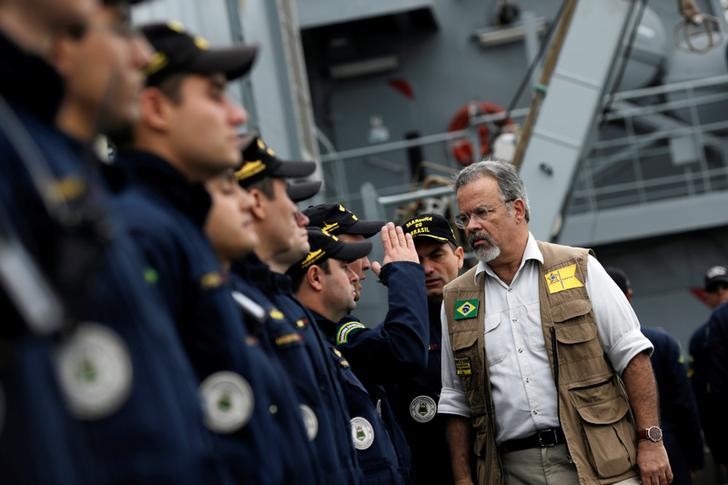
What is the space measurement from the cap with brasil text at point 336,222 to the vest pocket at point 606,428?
1.27 metres

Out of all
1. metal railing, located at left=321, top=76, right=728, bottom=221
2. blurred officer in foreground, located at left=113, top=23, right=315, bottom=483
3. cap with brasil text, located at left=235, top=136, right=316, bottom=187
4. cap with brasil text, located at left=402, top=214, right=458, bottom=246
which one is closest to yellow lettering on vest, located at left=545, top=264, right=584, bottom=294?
cap with brasil text, located at left=402, top=214, right=458, bottom=246

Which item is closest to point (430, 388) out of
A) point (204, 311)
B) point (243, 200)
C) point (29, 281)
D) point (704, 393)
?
point (243, 200)

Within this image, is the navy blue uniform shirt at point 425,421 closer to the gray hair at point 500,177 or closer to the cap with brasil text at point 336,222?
the cap with brasil text at point 336,222

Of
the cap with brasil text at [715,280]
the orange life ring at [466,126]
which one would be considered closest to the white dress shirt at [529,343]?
the cap with brasil text at [715,280]

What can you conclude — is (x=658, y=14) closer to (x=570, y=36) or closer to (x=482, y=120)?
(x=482, y=120)

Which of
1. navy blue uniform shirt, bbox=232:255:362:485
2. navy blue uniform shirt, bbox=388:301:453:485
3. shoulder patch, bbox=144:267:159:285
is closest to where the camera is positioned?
shoulder patch, bbox=144:267:159:285

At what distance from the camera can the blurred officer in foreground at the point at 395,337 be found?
508cm

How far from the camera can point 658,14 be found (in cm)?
1777

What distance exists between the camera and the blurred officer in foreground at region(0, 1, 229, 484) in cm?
207

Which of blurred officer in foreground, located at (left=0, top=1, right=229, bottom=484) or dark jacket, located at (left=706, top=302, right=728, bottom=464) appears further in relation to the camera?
dark jacket, located at (left=706, top=302, right=728, bottom=464)

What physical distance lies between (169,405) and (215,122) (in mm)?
876

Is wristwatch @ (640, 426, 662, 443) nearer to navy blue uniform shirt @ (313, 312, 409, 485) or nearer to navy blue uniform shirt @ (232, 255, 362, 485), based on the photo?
navy blue uniform shirt @ (313, 312, 409, 485)

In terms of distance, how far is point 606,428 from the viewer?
536cm

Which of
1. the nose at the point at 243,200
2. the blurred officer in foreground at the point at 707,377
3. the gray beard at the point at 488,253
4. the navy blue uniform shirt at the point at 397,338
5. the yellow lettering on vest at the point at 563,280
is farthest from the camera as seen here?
the blurred officer in foreground at the point at 707,377
